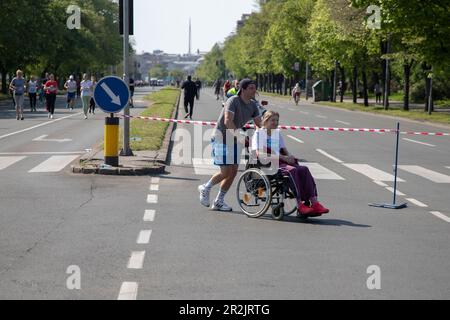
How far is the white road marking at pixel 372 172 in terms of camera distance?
14.5 metres

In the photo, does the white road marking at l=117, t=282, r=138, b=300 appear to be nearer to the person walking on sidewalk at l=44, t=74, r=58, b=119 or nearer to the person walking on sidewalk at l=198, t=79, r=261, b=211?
the person walking on sidewalk at l=198, t=79, r=261, b=211

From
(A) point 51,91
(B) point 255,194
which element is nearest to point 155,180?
(B) point 255,194

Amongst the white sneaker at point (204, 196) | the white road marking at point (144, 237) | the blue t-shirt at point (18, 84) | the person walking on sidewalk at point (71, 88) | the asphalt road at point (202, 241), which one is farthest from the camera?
the person walking on sidewalk at point (71, 88)

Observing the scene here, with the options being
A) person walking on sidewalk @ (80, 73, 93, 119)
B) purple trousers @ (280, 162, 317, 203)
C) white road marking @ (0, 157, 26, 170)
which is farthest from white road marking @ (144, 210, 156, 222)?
person walking on sidewalk @ (80, 73, 93, 119)

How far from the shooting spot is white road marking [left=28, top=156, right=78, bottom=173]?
1483cm

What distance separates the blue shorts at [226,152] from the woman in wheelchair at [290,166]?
0.80 feet

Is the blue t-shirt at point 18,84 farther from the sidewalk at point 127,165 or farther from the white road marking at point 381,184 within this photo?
the white road marking at point 381,184

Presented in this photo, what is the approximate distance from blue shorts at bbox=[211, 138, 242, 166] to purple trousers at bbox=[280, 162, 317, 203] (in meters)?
0.87

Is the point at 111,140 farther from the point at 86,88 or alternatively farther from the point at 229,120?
the point at 86,88

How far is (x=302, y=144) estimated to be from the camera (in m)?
21.9

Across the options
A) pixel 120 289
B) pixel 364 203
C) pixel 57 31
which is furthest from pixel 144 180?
pixel 57 31

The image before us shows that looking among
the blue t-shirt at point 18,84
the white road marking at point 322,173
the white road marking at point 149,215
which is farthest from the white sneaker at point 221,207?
the blue t-shirt at point 18,84

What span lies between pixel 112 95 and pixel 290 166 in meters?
5.37

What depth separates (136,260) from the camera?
731cm
